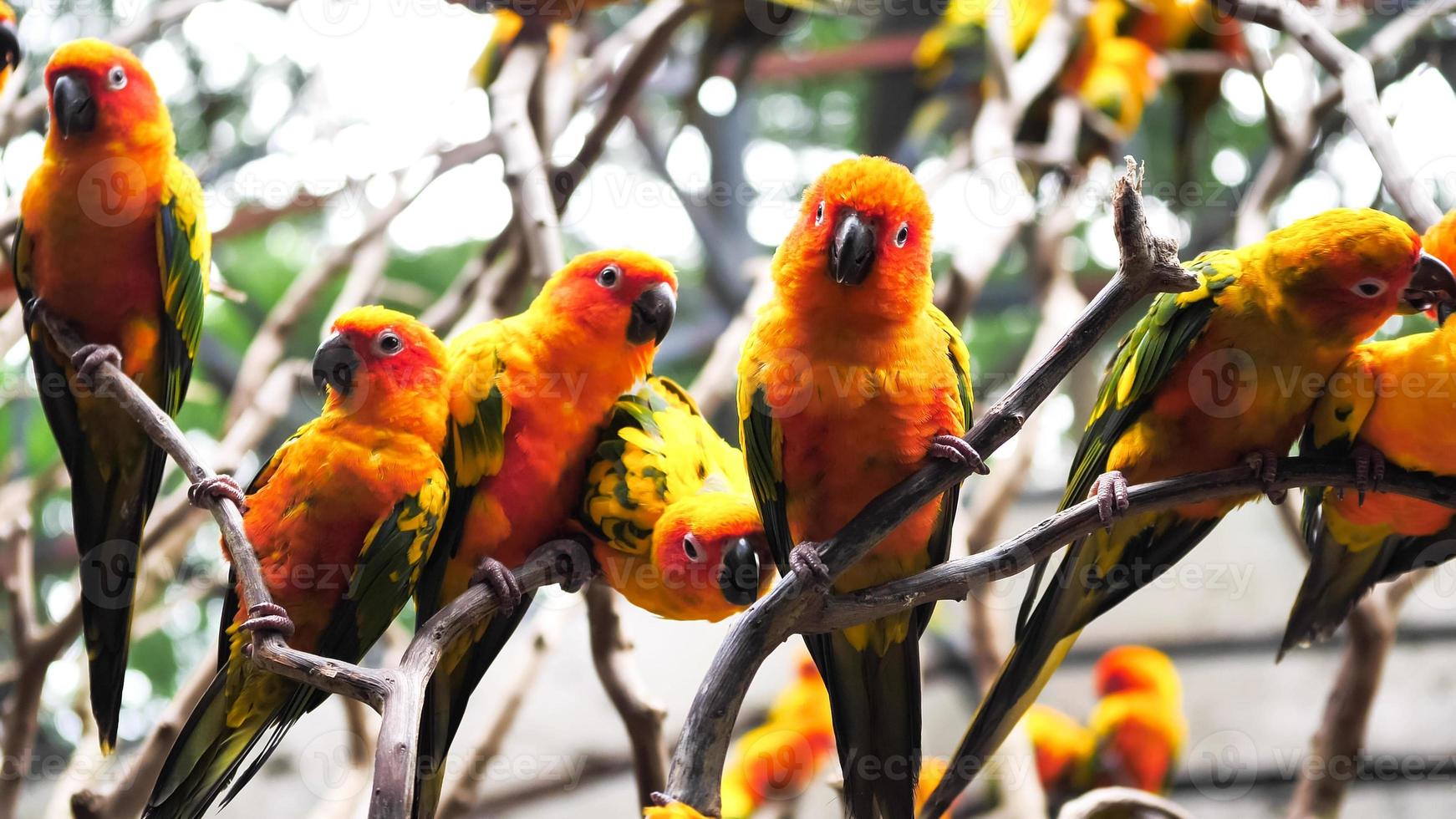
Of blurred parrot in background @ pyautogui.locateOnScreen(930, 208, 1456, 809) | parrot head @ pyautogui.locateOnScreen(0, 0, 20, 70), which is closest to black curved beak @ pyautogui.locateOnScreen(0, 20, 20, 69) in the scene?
parrot head @ pyautogui.locateOnScreen(0, 0, 20, 70)

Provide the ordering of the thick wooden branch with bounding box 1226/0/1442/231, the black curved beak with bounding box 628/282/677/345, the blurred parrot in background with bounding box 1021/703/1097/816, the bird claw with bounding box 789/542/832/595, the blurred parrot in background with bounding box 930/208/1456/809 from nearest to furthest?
the bird claw with bounding box 789/542/832/595 < the blurred parrot in background with bounding box 930/208/1456/809 < the black curved beak with bounding box 628/282/677/345 < the thick wooden branch with bounding box 1226/0/1442/231 < the blurred parrot in background with bounding box 1021/703/1097/816

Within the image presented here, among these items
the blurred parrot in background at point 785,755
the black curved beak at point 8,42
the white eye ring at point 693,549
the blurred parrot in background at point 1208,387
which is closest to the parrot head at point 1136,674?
the blurred parrot in background at point 785,755

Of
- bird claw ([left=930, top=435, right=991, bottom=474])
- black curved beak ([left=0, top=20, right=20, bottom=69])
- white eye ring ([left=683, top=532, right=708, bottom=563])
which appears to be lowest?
white eye ring ([left=683, top=532, right=708, bottom=563])

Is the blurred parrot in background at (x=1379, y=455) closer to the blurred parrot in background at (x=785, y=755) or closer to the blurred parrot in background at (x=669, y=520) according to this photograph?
the blurred parrot in background at (x=669, y=520)

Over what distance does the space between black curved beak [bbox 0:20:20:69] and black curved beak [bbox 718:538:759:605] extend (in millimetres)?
2308

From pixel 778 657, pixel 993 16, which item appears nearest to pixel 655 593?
pixel 993 16

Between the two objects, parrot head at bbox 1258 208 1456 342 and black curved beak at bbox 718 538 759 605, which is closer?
parrot head at bbox 1258 208 1456 342

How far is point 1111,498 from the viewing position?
68.7 inches

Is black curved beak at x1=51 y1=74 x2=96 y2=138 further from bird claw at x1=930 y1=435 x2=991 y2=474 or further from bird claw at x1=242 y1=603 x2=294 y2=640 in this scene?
bird claw at x1=930 y1=435 x2=991 y2=474

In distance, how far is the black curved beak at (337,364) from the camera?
75.7 inches

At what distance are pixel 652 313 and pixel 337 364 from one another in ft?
1.91

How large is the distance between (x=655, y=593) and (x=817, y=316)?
61 cm

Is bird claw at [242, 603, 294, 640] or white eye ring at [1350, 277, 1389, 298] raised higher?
white eye ring at [1350, 277, 1389, 298]

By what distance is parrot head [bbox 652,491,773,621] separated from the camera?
1979 millimetres
